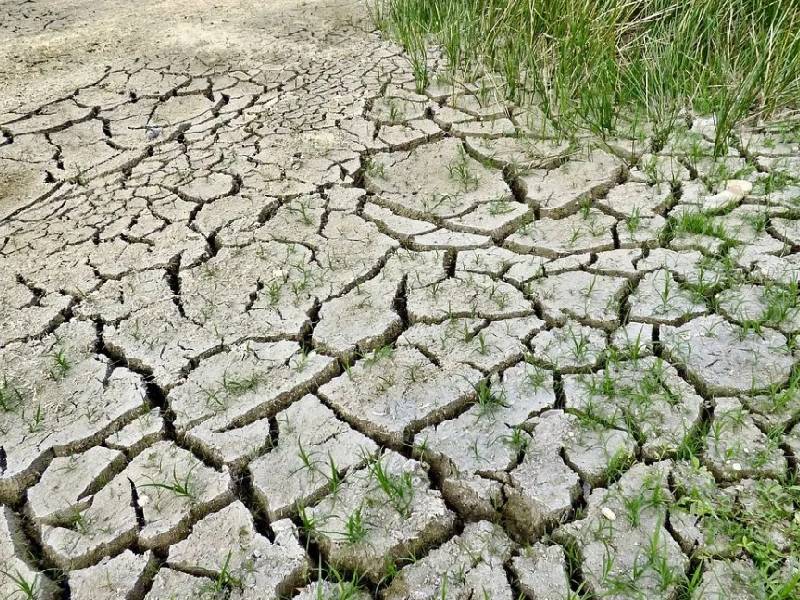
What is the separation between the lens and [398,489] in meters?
1.68

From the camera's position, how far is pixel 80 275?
2.53 meters

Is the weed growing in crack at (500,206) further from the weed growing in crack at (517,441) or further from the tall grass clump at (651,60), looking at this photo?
the weed growing in crack at (517,441)

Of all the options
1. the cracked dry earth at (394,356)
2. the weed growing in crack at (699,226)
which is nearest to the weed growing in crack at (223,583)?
the cracked dry earth at (394,356)

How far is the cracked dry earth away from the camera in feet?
5.20

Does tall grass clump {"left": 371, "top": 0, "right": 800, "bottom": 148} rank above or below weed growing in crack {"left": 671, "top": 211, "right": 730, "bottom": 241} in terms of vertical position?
above

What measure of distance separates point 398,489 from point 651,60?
2363mm

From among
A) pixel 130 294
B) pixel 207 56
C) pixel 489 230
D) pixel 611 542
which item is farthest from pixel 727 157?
pixel 207 56

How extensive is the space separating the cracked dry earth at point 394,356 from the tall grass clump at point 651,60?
151 millimetres

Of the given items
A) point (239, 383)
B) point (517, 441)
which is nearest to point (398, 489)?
point (517, 441)

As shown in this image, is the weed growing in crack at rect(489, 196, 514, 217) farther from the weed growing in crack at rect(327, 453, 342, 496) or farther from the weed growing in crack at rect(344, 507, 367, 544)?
the weed growing in crack at rect(344, 507, 367, 544)

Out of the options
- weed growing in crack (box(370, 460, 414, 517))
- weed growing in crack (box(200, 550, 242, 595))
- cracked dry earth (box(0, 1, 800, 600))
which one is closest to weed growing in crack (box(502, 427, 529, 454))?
cracked dry earth (box(0, 1, 800, 600))

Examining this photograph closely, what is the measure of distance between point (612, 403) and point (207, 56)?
319 cm

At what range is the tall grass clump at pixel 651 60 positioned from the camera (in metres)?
3.02

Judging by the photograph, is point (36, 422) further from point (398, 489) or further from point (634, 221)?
point (634, 221)
